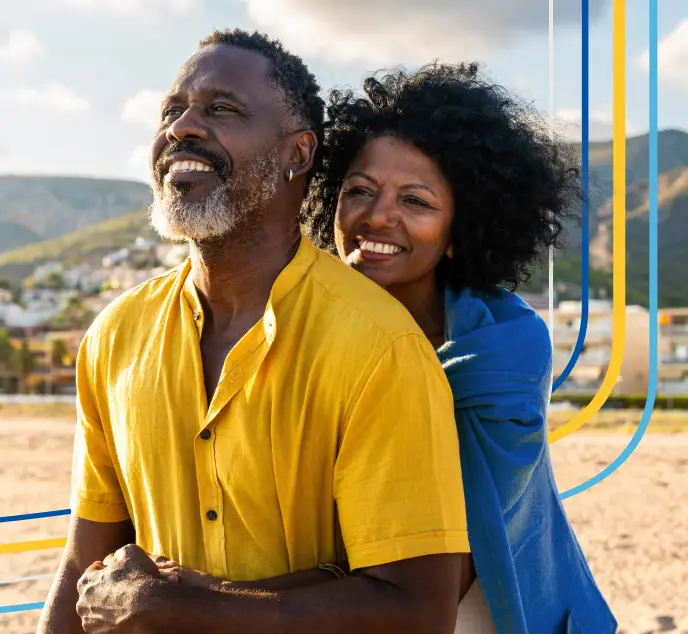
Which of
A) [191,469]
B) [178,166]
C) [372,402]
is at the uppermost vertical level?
[178,166]

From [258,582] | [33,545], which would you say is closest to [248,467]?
[258,582]

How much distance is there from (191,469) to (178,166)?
581 mm

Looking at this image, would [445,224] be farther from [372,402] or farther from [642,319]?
[642,319]

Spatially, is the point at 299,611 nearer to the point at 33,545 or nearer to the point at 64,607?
the point at 64,607

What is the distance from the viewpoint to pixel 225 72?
1826mm

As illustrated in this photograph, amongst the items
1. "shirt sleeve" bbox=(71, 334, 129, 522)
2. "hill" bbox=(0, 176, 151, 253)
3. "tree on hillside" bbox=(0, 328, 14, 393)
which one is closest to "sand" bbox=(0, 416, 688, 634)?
"shirt sleeve" bbox=(71, 334, 129, 522)

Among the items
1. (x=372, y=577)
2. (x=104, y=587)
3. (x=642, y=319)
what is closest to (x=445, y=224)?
(x=372, y=577)

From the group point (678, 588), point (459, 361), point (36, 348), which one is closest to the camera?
point (459, 361)

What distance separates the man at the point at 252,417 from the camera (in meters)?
1.58

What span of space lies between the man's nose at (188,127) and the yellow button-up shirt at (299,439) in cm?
30

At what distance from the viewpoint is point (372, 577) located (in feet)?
5.21

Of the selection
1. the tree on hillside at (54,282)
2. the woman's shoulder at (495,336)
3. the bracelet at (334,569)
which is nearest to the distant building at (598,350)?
the tree on hillside at (54,282)

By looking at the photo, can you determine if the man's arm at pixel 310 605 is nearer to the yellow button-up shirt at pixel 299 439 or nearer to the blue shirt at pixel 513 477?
the yellow button-up shirt at pixel 299 439

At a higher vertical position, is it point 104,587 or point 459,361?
point 459,361
